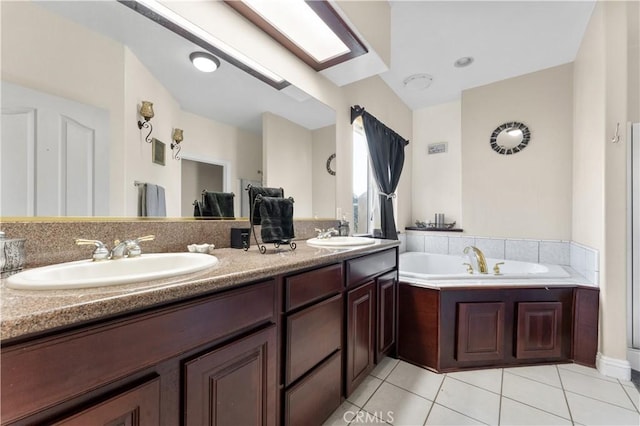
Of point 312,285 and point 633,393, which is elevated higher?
point 312,285

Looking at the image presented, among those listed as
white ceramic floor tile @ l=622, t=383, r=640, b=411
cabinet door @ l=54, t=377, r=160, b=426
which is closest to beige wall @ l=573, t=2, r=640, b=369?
white ceramic floor tile @ l=622, t=383, r=640, b=411

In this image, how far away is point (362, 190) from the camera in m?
2.79

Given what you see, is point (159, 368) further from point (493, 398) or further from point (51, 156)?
point (493, 398)

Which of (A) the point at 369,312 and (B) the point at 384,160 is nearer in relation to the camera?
(A) the point at 369,312

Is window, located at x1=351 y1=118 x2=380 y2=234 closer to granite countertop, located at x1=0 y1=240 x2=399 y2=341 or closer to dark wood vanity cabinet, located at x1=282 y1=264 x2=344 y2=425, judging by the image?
dark wood vanity cabinet, located at x1=282 y1=264 x2=344 y2=425

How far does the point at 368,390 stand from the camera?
1.62 metres

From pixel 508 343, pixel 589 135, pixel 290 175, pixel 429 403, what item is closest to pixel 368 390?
pixel 429 403

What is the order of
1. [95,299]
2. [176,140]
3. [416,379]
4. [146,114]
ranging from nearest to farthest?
[95,299] → [146,114] → [176,140] → [416,379]

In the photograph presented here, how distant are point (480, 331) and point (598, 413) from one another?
2.04 ft

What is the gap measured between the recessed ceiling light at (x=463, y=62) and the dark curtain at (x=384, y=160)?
2.82ft

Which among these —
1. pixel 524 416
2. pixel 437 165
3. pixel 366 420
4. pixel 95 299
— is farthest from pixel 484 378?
pixel 437 165

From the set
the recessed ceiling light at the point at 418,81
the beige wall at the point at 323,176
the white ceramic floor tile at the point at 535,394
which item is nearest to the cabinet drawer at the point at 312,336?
the beige wall at the point at 323,176

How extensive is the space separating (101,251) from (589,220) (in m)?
3.15

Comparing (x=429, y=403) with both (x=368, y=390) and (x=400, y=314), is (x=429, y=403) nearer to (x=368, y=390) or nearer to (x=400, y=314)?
(x=368, y=390)
